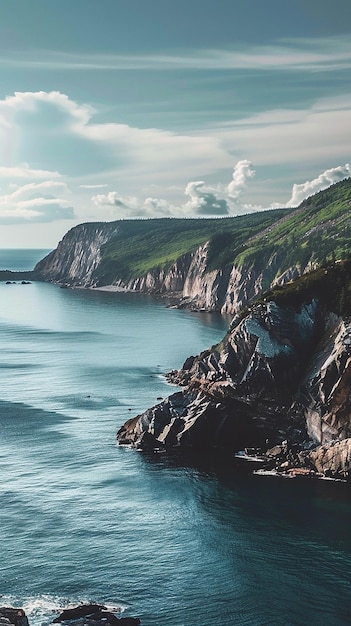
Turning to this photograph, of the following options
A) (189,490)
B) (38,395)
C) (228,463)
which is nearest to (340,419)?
(228,463)

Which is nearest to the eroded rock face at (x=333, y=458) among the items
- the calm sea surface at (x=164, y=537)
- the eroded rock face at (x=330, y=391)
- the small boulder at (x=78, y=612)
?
the eroded rock face at (x=330, y=391)

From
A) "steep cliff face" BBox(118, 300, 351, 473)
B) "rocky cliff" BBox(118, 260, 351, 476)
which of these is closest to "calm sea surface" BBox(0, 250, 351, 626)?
"rocky cliff" BBox(118, 260, 351, 476)

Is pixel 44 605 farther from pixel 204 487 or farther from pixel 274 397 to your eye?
pixel 274 397

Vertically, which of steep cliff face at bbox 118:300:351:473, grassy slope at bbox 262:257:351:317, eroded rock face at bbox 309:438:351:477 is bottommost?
eroded rock face at bbox 309:438:351:477

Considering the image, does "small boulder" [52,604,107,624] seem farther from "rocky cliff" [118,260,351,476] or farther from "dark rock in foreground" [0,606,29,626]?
"rocky cliff" [118,260,351,476]

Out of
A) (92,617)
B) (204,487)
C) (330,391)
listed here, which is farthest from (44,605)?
(330,391)

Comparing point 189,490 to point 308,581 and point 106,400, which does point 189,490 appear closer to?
point 308,581
